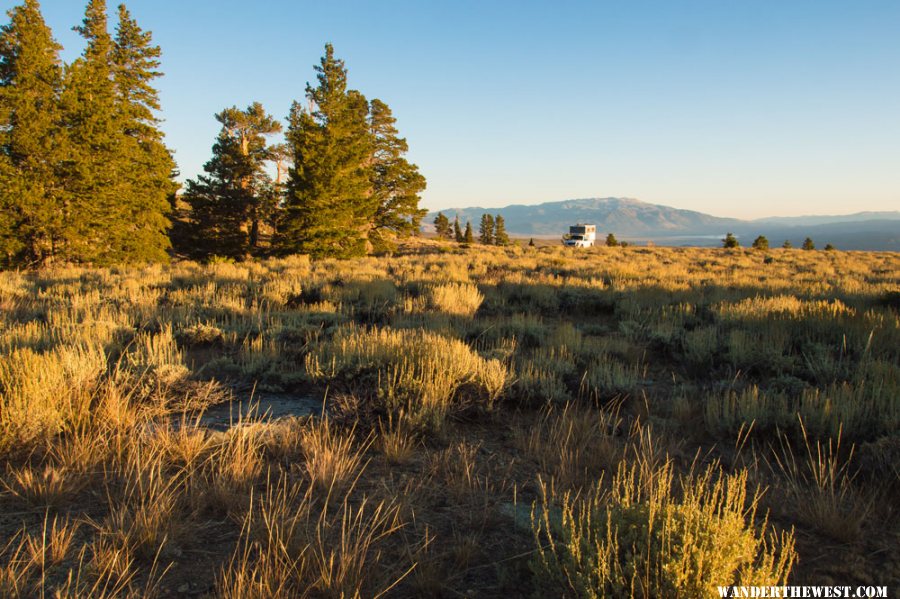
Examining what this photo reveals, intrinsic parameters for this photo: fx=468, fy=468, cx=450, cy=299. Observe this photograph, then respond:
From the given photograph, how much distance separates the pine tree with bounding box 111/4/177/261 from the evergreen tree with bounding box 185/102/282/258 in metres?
2.38

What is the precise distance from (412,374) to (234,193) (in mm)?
32245

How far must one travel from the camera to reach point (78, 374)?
4.09m

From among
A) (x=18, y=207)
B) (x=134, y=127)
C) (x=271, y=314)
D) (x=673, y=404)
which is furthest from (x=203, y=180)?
(x=673, y=404)

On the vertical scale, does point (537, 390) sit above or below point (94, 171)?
below

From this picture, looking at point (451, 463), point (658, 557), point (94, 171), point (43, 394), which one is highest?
point (94, 171)

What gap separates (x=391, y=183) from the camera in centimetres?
3559

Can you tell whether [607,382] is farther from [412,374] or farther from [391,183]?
[391,183]

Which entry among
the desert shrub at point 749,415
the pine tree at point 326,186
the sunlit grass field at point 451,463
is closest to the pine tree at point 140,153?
the pine tree at point 326,186

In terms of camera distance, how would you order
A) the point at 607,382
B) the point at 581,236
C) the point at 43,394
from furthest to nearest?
the point at 581,236, the point at 607,382, the point at 43,394

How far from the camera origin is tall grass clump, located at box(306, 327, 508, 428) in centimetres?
397

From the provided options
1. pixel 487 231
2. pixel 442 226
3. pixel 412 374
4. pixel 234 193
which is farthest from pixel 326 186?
pixel 442 226

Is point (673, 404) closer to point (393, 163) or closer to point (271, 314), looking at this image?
point (271, 314)

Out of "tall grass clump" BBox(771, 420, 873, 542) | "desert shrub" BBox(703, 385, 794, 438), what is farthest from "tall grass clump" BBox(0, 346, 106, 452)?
"desert shrub" BBox(703, 385, 794, 438)

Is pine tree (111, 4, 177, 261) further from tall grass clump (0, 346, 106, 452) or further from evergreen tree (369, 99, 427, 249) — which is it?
tall grass clump (0, 346, 106, 452)
